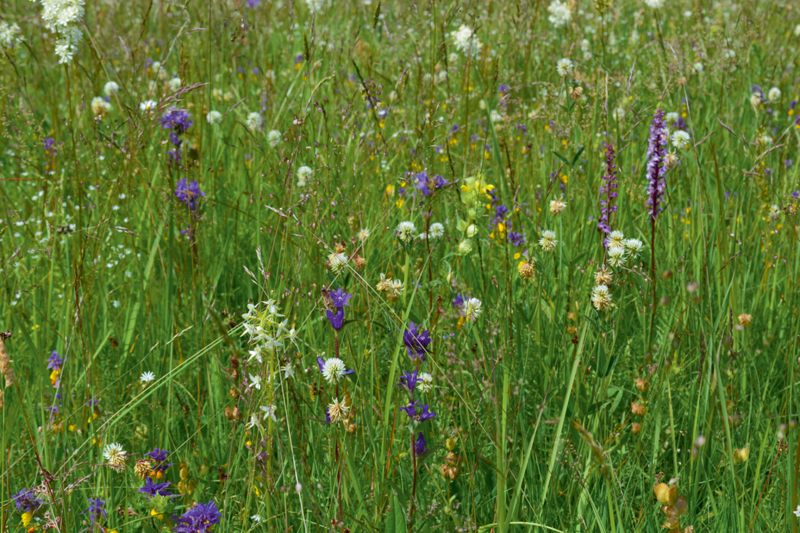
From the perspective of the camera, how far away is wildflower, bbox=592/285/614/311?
150 centimetres

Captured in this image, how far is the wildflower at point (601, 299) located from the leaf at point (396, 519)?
0.65m

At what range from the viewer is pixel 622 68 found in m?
4.39

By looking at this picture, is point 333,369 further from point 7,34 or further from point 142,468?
point 7,34

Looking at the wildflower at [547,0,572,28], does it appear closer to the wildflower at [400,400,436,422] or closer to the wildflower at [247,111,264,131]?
the wildflower at [247,111,264,131]

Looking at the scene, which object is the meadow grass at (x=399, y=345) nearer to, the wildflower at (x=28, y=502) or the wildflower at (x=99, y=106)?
the wildflower at (x=28, y=502)

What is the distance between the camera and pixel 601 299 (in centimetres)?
150

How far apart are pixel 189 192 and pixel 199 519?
1286mm

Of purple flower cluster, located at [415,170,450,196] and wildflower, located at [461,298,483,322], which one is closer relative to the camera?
wildflower, located at [461,298,483,322]

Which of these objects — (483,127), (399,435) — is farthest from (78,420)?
(483,127)

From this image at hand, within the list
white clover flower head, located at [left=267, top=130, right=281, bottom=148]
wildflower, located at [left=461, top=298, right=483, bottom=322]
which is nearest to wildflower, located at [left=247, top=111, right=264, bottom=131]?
white clover flower head, located at [left=267, top=130, right=281, bottom=148]

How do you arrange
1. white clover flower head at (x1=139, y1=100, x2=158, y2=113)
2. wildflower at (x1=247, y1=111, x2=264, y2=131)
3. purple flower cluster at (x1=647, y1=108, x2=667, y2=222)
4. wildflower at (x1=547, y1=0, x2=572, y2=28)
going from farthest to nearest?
1. wildflower at (x1=547, y1=0, x2=572, y2=28)
2. wildflower at (x1=247, y1=111, x2=264, y2=131)
3. white clover flower head at (x1=139, y1=100, x2=158, y2=113)
4. purple flower cluster at (x1=647, y1=108, x2=667, y2=222)

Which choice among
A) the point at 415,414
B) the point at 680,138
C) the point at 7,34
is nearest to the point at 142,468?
the point at 415,414

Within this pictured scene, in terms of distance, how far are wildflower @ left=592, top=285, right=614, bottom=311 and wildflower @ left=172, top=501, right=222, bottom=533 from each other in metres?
0.92

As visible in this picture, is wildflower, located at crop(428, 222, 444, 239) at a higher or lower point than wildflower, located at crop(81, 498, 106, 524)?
higher
